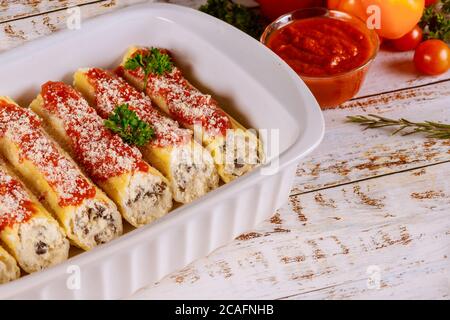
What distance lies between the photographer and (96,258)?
197 cm

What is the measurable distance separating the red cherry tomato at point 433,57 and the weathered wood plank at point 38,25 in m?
1.48

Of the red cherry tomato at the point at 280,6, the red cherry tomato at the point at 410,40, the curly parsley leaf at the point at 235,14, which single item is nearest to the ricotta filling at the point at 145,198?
the curly parsley leaf at the point at 235,14

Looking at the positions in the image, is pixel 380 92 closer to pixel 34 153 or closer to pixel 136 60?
pixel 136 60

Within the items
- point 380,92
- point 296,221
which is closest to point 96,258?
point 296,221

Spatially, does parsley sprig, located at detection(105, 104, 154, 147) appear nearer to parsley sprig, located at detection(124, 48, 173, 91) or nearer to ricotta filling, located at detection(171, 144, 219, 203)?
ricotta filling, located at detection(171, 144, 219, 203)

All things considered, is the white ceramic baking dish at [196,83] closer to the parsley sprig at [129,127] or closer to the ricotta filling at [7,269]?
the ricotta filling at [7,269]

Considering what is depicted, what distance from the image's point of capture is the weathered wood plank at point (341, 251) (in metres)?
2.44

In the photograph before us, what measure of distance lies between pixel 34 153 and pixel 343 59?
131cm

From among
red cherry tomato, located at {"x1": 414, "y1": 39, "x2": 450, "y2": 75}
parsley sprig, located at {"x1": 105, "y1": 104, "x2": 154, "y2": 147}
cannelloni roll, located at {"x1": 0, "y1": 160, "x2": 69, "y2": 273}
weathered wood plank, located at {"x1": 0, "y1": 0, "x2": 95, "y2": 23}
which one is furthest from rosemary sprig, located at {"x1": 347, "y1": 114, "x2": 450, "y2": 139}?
weathered wood plank, located at {"x1": 0, "y1": 0, "x2": 95, "y2": 23}

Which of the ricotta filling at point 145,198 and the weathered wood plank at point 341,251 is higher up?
the ricotta filling at point 145,198

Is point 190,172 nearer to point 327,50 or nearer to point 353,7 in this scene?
point 327,50

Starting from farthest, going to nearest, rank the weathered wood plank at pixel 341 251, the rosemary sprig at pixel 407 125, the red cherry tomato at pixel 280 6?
the red cherry tomato at pixel 280 6 < the rosemary sprig at pixel 407 125 < the weathered wood plank at pixel 341 251

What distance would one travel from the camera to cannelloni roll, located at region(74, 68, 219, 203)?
2.49 metres

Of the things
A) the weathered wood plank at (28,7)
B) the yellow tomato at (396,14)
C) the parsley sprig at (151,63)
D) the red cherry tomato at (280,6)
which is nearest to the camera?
the parsley sprig at (151,63)
